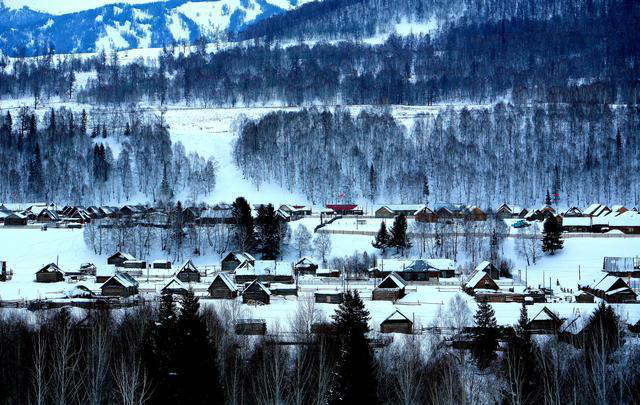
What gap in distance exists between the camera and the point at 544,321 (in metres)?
41.4

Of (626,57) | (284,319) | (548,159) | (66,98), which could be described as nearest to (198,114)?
(66,98)

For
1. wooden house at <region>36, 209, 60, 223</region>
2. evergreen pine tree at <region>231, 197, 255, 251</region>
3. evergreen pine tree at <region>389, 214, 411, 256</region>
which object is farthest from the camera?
wooden house at <region>36, 209, 60, 223</region>

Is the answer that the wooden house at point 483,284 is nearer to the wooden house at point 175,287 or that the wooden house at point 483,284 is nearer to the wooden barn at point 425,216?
the wooden house at point 175,287

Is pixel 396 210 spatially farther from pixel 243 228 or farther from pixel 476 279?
pixel 476 279

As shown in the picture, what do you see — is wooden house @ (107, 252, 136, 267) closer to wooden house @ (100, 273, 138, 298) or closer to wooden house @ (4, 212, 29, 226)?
wooden house @ (100, 273, 138, 298)

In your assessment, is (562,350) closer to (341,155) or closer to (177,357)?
(177,357)

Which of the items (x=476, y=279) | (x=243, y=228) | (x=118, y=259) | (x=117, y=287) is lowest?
(x=476, y=279)

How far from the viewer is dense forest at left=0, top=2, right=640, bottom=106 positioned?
154250 millimetres

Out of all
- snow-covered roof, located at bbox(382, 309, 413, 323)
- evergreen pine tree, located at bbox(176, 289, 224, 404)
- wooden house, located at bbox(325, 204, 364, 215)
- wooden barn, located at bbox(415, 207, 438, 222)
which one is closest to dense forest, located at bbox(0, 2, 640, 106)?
wooden house, located at bbox(325, 204, 364, 215)

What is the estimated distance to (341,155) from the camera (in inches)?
4552

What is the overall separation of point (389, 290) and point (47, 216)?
47.1 meters

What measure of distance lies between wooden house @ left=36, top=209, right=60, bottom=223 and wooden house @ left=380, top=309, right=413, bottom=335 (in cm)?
5227

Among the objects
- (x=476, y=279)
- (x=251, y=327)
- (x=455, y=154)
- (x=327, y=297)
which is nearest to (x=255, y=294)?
(x=327, y=297)

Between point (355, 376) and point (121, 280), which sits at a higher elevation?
point (121, 280)
